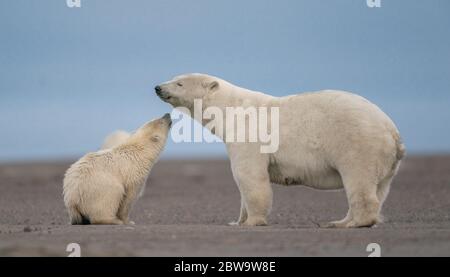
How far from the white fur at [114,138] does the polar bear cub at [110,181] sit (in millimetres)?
769

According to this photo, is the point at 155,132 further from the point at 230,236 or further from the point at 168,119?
the point at 230,236

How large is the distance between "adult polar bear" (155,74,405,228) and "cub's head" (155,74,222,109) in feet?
1.19

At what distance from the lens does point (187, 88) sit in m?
13.5

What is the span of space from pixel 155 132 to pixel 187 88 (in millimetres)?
1504

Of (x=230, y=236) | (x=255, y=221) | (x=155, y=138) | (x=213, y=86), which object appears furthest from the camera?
(x=155, y=138)

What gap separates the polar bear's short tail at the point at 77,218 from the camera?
1352 centimetres

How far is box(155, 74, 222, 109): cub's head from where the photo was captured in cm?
1351

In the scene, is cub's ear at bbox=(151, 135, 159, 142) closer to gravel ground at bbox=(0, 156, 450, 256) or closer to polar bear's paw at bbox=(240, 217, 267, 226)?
gravel ground at bbox=(0, 156, 450, 256)

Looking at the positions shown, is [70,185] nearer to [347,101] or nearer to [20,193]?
[347,101]

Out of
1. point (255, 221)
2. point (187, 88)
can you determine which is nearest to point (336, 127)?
point (255, 221)

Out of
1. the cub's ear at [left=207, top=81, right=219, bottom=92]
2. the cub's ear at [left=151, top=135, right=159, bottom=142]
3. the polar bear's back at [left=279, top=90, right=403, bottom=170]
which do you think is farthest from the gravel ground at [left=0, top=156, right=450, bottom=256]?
the cub's ear at [left=207, top=81, right=219, bottom=92]

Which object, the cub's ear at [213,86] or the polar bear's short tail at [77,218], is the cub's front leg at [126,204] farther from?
the cub's ear at [213,86]

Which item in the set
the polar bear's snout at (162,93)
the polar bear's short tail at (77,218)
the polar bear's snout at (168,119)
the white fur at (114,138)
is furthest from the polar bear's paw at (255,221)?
the white fur at (114,138)

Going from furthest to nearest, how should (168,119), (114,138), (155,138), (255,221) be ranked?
(114,138) → (168,119) → (155,138) → (255,221)
